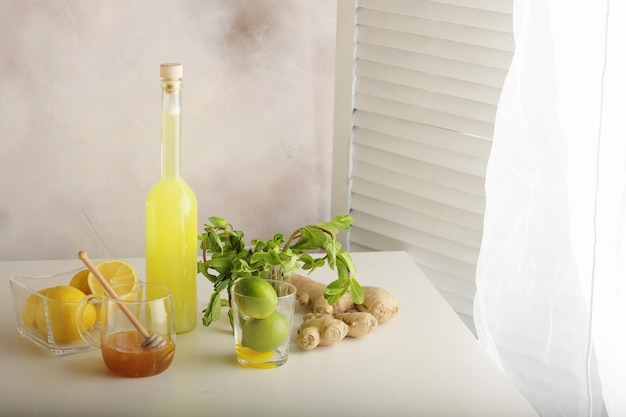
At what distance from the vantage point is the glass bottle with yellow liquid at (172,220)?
3.90 feet

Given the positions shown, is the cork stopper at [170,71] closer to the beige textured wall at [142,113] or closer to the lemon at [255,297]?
the lemon at [255,297]

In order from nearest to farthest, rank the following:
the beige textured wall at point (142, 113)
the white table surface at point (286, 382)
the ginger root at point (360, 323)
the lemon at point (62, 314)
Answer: the white table surface at point (286, 382), the lemon at point (62, 314), the ginger root at point (360, 323), the beige textured wall at point (142, 113)

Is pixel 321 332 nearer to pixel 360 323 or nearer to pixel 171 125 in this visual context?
pixel 360 323

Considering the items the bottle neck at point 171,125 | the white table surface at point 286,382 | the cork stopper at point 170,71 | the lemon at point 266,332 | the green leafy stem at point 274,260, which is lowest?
the white table surface at point 286,382

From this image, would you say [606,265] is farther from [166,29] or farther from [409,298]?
[166,29]

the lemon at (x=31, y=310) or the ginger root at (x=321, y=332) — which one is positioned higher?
the lemon at (x=31, y=310)

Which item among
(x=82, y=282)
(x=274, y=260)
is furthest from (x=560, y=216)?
(x=82, y=282)

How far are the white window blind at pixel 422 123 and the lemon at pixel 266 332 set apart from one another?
64 centimetres

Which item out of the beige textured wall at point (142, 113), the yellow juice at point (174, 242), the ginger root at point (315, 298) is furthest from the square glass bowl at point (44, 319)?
the beige textured wall at point (142, 113)

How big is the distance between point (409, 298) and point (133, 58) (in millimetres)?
807

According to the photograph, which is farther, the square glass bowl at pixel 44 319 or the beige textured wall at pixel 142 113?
the beige textured wall at pixel 142 113

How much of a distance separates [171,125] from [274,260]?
243 mm

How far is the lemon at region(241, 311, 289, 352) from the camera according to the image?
1123 mm

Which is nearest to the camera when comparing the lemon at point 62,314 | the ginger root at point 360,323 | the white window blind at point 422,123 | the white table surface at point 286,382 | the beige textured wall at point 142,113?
the white table surface at point 286,382
